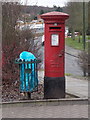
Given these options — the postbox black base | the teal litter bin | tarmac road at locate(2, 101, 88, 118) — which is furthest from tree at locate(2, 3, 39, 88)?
tarmac road at locate(2, 101, 88, 118)

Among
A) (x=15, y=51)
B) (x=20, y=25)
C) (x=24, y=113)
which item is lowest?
(x=24, y=113)

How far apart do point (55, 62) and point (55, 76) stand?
13.5 inches

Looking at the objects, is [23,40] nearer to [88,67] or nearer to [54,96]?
[54,96]

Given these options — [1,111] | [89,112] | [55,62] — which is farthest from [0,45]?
[89,112]

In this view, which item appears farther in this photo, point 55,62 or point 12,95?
point 12,95

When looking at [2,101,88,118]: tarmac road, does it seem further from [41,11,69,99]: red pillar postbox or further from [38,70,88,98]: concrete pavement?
[38,70,88,98]: concrete pavement

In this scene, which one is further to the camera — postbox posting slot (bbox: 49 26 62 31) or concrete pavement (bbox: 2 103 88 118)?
postbox posting slot (bbox: 49 26 62 31)

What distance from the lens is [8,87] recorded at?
9430 millimetres

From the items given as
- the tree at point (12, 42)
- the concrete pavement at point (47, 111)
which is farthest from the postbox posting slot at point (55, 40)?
the concrete pavement at point (47, 111)

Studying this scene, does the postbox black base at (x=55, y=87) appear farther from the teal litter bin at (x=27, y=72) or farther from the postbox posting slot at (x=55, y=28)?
the postbox posting slot at (x=55, y=28)

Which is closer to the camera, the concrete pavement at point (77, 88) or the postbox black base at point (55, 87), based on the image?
the postbox black base at point (55, 87)

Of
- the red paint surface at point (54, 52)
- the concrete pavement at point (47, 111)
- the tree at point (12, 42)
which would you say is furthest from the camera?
the tree at point (12, 42)

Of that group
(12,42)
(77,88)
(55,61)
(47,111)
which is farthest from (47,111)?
(77,88)

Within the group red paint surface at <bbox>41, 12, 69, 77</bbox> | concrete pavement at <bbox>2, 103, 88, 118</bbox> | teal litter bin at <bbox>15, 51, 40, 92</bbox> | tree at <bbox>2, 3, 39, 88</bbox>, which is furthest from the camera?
tree at <bbox>2, 3, 39, 88</bbox>
